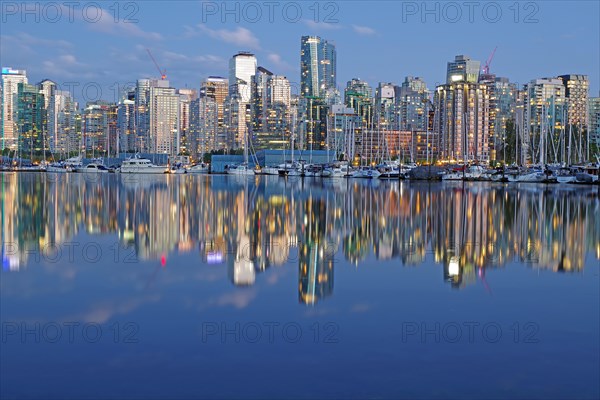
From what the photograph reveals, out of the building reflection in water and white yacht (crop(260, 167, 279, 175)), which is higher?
white yacht (crop(260, 167, 279, 175))

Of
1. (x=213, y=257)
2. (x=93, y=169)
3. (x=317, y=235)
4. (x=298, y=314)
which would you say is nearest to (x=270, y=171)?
(x=93, y=169)

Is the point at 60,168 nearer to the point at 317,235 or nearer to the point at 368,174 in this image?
the point at 368,174

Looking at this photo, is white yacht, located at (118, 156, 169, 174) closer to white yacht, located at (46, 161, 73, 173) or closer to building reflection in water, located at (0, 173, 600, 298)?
white yacht, located at (46, 161, 73, 173)

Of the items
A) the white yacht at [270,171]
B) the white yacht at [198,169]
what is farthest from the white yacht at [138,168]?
the white yacht at [270,171]

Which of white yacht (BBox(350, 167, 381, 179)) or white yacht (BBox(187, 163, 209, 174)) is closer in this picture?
white yacht (BBox(350, 167, 381, 179))

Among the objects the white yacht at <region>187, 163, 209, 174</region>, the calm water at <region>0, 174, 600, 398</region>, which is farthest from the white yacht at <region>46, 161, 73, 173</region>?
the calm water at <region>0, 174, 600, 398</region>

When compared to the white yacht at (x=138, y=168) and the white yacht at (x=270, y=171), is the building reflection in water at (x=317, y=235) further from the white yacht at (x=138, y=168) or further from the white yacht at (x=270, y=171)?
the white yacht at (x=138, y=168)

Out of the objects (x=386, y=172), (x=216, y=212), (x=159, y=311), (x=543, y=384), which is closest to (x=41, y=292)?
(x=159, y=311)

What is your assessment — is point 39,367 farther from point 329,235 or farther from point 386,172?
point 386,172
